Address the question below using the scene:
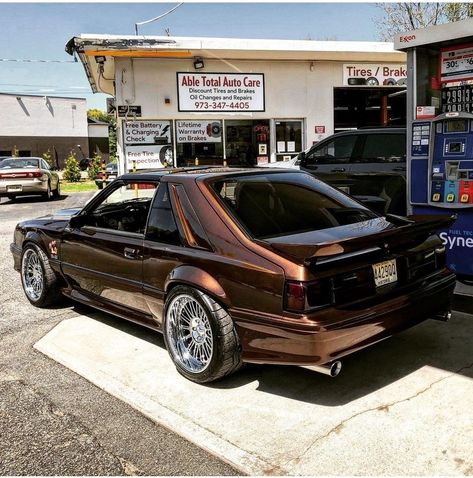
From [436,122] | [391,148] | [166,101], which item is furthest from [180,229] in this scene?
[166,101]

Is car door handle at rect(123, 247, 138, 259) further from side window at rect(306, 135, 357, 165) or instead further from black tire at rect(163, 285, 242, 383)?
side window at rect(306, 135, 357, 165)

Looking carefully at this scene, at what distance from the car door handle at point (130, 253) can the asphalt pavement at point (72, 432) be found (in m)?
0.97

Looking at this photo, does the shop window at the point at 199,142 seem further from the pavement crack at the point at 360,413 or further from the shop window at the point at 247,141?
the pavement crack at the point at 360,413

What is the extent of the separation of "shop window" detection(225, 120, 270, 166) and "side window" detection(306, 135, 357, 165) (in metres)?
6.05

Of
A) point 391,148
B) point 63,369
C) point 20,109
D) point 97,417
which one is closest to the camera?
point 97,417

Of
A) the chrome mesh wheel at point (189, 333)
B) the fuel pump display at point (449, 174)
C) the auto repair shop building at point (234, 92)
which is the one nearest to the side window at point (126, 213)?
the chrome mesh wheel at point (189, 333)

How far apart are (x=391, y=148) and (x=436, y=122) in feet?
8.52

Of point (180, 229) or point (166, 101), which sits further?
point (166, 101)

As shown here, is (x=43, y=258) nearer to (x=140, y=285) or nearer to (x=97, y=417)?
(x=140, y=285)

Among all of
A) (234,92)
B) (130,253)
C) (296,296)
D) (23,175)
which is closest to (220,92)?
(234,92)

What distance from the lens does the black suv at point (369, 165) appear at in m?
8.11

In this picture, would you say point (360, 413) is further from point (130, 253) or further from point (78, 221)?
point (78, 221)

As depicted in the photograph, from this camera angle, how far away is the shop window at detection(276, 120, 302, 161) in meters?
15.4

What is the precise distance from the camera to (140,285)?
4086mm
